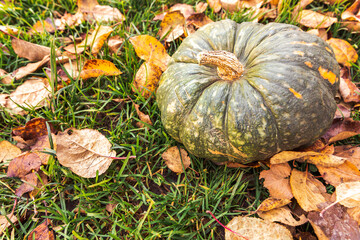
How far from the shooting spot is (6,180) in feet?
8.80

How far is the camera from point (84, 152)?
258cm

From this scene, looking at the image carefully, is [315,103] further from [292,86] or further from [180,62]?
[180,62]

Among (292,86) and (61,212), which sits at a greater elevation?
(292,86)

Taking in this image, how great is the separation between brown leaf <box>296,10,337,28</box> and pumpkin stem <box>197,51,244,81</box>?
5.01 feet

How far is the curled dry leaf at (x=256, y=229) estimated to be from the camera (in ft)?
7.27

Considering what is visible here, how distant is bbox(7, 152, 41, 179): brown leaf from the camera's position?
103 inches

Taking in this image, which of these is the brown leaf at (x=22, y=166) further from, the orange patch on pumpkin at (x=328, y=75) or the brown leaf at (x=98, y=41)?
the orange patch on pumpkin at (x=328, y=75)

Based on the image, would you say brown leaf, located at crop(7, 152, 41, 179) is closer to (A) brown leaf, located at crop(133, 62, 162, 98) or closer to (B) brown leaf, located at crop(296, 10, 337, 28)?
(A) brown leaf, located at crop(133, 62, 162, 98)

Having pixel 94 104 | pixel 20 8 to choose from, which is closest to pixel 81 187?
pixel 94 104

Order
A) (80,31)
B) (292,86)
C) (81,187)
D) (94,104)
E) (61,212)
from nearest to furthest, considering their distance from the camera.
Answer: (292,86), (61,212), (81,187), (94,104), (80,31)

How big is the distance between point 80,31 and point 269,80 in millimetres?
2487

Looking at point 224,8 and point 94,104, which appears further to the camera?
point 224,8

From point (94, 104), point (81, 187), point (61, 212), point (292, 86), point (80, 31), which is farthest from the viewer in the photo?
point (80, 31)

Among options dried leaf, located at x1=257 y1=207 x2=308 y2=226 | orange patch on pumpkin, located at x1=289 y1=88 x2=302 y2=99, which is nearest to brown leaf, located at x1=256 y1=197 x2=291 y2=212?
dried leaf, located at x1=257 y1=207 x2=308 y2=226
